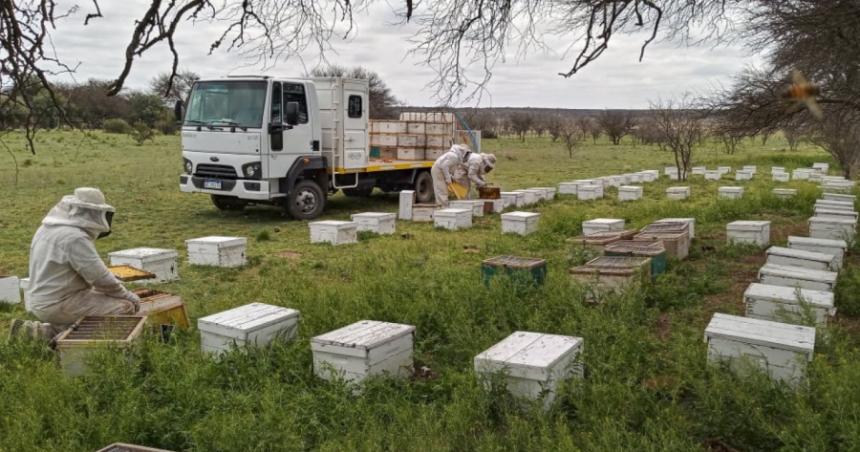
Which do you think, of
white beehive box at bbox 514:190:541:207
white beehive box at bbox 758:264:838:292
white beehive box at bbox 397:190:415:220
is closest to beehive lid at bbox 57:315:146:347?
white beehive box at bbox 758:264:838:292

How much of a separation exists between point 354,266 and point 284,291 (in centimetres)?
167

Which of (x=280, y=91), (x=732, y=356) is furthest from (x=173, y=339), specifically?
(x=280, y=91)

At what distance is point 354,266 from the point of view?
27.5 ft

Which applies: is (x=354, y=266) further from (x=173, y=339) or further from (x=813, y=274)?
(x=813, y=274)

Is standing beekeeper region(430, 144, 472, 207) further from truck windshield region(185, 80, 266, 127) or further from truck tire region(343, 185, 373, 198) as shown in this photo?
truck windshield region(185, 80, 266, 127)

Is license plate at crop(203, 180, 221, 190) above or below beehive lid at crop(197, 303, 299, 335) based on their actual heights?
above

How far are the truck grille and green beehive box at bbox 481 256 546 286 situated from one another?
6.43 meters

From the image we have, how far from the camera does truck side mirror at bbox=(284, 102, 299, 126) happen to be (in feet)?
38.4

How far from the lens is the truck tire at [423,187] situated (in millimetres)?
15648

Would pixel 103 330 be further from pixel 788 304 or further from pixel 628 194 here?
pixel 628 194

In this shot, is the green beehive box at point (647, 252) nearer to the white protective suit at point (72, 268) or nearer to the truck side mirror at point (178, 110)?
the white protective suit at point (72, 268)

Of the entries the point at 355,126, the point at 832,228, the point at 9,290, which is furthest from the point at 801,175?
the point at 9,290

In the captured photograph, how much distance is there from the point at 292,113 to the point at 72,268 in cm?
693

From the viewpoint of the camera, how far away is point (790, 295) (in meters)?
5.44
